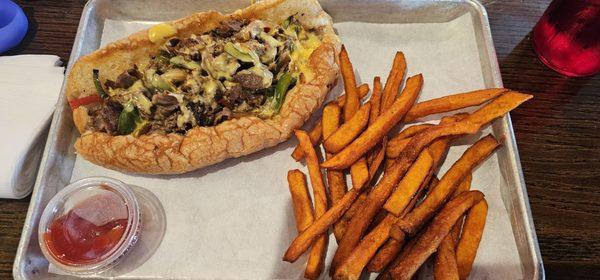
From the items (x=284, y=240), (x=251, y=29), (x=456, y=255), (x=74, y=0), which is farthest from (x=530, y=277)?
(x=74, y=0)

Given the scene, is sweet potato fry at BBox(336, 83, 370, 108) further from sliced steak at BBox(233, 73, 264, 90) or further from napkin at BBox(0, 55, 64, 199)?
napkin at BBox(0, 55, 64, 199)

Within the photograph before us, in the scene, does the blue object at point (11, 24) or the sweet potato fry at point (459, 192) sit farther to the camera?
the blue object at point (11, 24)

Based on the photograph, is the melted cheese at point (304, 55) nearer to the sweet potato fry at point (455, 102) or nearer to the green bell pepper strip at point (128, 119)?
the sweet potato fry at point (455, 102)

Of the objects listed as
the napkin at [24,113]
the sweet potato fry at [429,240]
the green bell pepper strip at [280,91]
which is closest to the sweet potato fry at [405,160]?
the sweet potato fry at [429,240]

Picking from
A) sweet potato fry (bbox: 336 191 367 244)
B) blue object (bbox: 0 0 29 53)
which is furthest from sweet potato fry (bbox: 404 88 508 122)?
blue object (bbox: 0 0 29 53)

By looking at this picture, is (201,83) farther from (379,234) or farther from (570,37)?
(570,37)

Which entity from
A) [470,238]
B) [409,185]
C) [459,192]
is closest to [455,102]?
[459,192]
